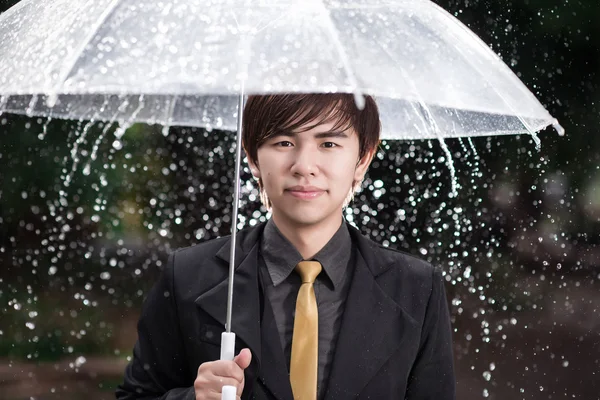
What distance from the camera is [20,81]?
247 centimetres

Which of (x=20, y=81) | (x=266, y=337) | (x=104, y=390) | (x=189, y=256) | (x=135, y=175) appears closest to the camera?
(x=20, y=81)

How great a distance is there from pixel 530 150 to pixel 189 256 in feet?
25.8

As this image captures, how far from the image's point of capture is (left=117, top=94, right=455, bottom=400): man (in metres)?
2.79

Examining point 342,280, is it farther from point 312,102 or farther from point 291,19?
point 291,19

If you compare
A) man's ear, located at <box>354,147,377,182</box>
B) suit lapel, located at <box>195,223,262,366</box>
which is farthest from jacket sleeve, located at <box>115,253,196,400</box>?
man's ear, located at <box>354,147,377,182</box>

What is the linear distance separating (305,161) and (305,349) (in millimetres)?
507

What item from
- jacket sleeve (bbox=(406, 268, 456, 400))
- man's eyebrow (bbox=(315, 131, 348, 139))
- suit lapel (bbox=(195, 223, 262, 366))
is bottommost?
jacket sleeve (bbox=(406, 268, 456, 400))

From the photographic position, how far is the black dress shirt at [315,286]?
2.84 metres

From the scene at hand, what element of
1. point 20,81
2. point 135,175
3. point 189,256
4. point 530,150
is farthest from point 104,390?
point 20,81

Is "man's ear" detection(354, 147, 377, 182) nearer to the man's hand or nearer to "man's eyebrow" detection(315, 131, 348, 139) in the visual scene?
"man's eyebrow" detection(315, 131, 348, 139)

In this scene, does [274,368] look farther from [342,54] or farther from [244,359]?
[342,54]

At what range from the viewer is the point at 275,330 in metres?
2.81

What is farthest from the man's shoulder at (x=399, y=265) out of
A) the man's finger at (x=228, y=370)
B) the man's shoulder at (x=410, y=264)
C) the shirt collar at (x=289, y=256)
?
the man's finger at (x=228, y=370)

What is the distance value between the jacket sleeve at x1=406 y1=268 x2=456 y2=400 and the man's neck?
0.37 m
